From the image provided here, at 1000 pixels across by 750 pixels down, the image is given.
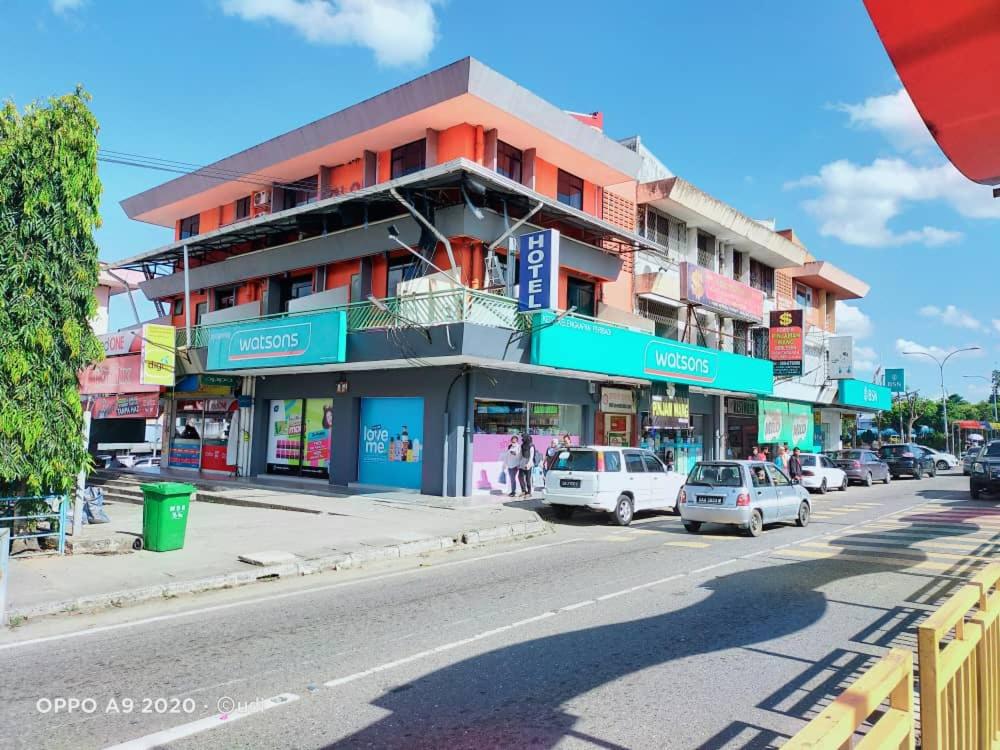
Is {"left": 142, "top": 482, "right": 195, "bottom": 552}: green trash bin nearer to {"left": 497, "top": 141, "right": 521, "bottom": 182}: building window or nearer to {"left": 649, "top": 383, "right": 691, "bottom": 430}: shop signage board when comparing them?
{"left": 497, "top": 141, "right": 521, "bottom": 182}: building window

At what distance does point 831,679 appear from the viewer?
219 inches

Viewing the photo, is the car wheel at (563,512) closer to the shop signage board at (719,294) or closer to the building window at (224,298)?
the shop signage board at (719,294)

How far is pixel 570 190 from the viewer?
2478 centimetres

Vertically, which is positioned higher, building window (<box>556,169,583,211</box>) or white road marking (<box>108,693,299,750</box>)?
building window (<box>556,169,583,211</box>)

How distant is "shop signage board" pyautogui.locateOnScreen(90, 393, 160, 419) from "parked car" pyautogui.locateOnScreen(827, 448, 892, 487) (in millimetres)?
29149

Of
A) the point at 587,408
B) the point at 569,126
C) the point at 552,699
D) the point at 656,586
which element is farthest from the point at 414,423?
the point at 552,699

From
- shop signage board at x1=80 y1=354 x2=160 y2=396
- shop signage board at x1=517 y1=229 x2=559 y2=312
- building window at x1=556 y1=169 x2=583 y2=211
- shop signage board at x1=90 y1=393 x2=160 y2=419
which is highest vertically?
building window at x1=556 y1=169 x2=583 y2=211

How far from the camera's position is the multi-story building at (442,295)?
62.7 feet

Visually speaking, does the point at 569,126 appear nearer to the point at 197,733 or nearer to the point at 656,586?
the point at 656,586

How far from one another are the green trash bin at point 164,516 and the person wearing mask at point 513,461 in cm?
1039

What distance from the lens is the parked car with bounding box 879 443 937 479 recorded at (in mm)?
35219

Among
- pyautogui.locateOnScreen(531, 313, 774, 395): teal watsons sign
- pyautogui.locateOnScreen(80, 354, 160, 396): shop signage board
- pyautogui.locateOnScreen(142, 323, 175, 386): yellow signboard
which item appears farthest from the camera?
pyautogui.locateOnScreen(80, 354, 160, 396): shop signage board

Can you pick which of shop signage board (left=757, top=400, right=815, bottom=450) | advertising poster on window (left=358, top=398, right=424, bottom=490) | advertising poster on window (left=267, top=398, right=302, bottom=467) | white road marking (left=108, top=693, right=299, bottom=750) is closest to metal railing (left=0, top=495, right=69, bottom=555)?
white road marking (left=108, top=693, right=299, bottom=750)

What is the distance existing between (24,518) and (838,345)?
39.1m
